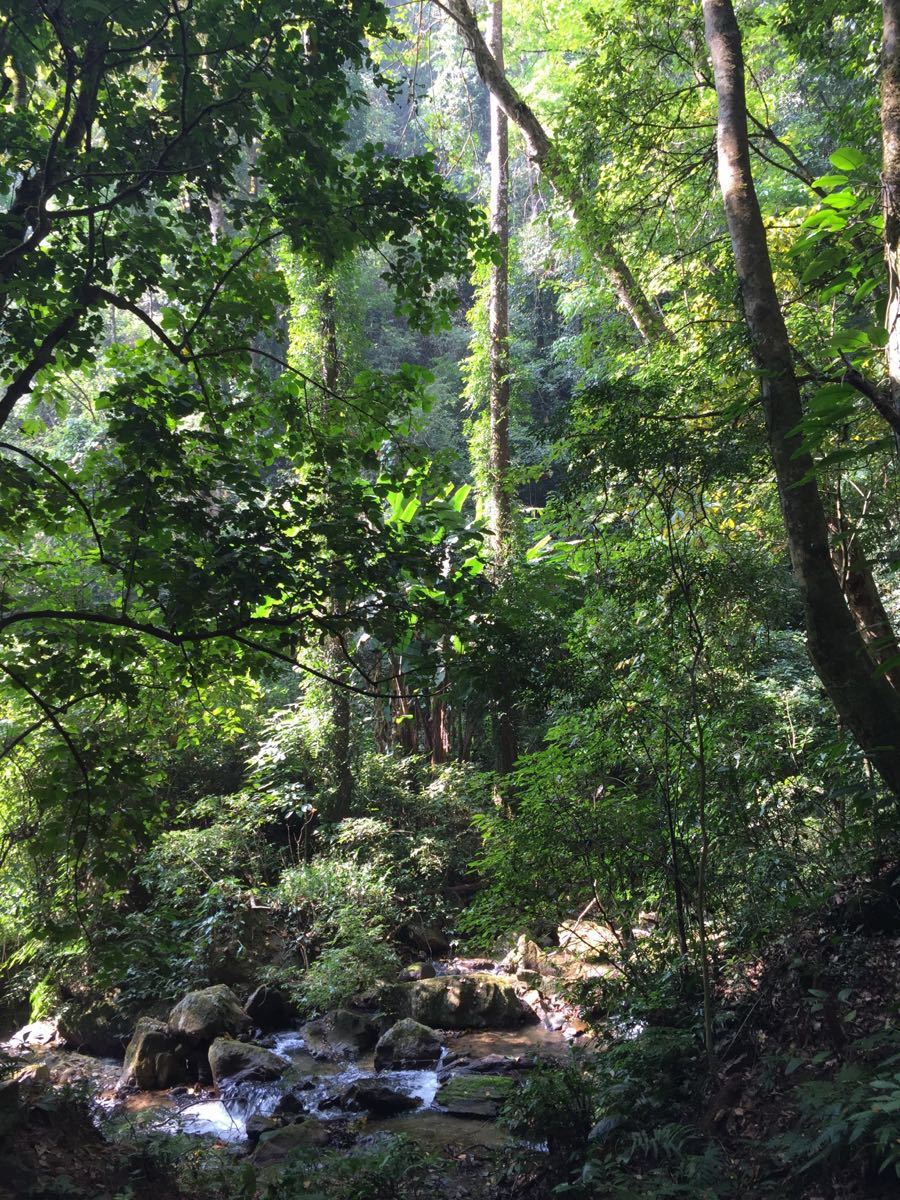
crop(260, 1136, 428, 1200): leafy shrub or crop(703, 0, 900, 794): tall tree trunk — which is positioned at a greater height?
crop(703, 0, 900, 794): tall tree trunk

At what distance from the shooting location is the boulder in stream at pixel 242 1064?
23.5 ft

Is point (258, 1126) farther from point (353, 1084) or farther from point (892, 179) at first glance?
point (892, 179)

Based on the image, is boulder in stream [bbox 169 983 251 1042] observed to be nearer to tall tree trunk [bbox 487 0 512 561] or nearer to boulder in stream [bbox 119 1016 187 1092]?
boulder in stream [bbox 119 1016 187 1092]

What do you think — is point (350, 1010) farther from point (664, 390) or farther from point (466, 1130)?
point (664, 390)

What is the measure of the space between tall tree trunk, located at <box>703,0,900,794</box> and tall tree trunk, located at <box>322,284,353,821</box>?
7.39 meters

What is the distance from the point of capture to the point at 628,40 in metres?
7.24

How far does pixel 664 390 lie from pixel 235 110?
9.22 ft

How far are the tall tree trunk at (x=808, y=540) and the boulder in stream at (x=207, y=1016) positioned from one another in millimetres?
6565

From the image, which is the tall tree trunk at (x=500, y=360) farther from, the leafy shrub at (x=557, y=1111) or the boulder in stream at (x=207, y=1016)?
the leafy shrub at (x=557, y=1111)

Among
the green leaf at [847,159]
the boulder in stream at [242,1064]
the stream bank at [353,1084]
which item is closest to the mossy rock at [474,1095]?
the stream bank at [353,1084]

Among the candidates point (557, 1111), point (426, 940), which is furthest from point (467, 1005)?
point (557, 1111)

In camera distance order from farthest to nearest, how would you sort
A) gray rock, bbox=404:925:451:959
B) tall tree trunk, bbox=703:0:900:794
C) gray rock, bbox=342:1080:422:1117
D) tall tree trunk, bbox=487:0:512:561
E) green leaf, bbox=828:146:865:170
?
tall tree trunk, bbox=487:0:512:561 < gray rock, bbox=404:925:451:959 < gray rock, bbox=342:1080:422:1117 < tall tree trunk, bbox=703:0:900:794 < green leaf, bbox=828:146:865:170

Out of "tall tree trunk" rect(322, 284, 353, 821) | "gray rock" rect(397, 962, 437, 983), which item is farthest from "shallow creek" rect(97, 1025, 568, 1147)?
"tall tree trunk" rect(322, 284, 353, 821)

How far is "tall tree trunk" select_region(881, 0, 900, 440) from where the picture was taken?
104 inches
